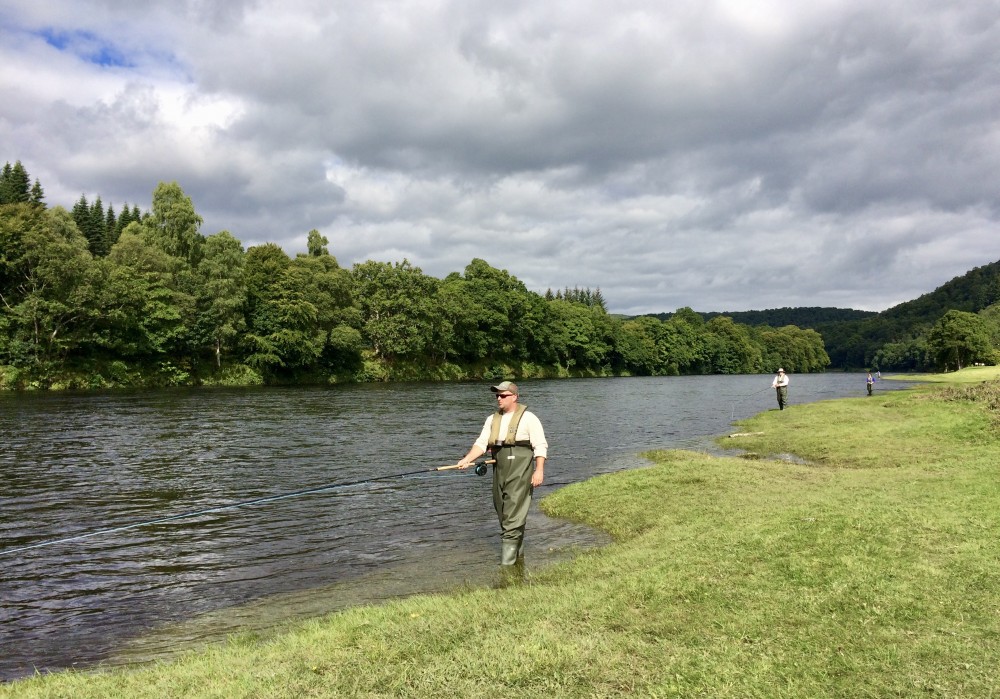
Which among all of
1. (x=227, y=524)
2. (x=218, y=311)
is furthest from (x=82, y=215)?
(x=227, y=524)

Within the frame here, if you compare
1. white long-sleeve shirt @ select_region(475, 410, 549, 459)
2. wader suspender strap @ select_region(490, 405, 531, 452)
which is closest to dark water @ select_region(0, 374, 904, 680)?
wader suspender strap @ select_region(490, 405, 531, 452)

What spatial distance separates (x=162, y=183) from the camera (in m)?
86.2

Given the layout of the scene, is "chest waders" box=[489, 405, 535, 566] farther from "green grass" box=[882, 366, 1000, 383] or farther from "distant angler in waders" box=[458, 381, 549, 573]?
"green grass" box=[882, 366, 1000, 383]

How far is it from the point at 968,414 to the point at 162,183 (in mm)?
94221

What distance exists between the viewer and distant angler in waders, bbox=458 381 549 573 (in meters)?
10.8

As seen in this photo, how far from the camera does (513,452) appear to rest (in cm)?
1079

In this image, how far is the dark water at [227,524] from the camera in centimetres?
988

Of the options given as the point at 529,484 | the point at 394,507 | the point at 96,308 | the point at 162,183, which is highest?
the point at 162,183

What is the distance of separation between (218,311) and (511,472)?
236 ft

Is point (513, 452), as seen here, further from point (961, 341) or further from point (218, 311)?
point (961, 341)

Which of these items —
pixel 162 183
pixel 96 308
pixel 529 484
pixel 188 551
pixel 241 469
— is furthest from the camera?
pixel 162 183

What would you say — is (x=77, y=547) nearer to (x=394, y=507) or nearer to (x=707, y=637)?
(x=394, y=507)

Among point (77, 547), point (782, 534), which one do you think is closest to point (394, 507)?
point (77, 547)

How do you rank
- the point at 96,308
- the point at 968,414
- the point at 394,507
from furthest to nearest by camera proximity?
the point at 96,308
the point at 968,414
the point at 394,507
